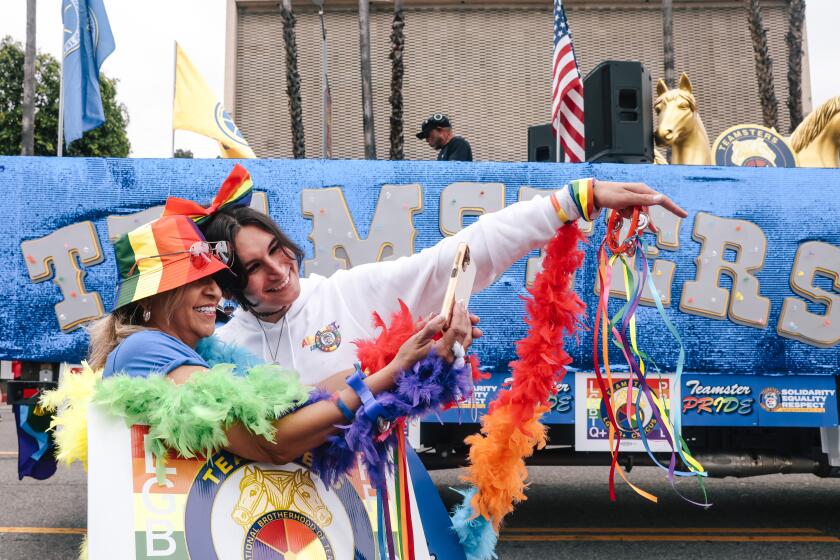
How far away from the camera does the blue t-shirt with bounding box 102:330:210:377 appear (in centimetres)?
192

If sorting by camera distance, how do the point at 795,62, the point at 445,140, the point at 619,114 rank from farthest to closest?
the point at 795,62
the point at 445,140
the point at 619,114

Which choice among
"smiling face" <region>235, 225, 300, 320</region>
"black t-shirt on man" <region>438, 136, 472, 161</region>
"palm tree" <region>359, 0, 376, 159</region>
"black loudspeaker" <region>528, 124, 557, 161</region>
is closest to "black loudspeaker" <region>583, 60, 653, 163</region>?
"black t-shirt on man" <region>438, 136, 472, 161</region>

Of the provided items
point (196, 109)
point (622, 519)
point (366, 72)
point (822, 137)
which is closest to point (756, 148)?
point (822, 137)

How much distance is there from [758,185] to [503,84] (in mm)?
→ 16123

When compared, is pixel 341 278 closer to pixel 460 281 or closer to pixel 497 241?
pixel 497 241

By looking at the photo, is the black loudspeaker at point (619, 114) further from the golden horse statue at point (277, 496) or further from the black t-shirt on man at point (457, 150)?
the golden horse statue at point (277, 496)

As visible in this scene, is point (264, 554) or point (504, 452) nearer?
point (264, 554)

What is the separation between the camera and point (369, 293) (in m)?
2.44

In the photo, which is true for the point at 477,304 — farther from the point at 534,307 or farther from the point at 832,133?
the point at 832,133

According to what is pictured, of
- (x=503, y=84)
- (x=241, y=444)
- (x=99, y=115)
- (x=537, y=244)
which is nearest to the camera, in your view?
(x=241, y=444)

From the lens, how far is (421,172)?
19.2 feet

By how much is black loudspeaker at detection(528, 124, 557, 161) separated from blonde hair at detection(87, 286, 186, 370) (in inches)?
314

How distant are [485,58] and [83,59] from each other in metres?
12.9

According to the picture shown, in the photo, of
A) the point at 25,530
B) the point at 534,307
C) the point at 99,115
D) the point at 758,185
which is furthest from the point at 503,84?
the point at 534,307
